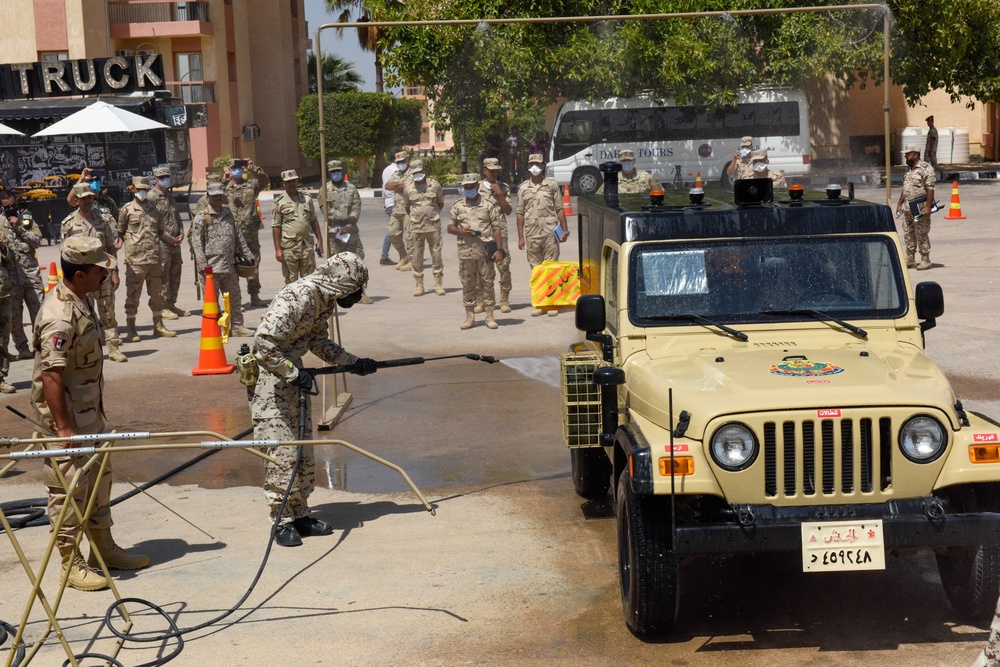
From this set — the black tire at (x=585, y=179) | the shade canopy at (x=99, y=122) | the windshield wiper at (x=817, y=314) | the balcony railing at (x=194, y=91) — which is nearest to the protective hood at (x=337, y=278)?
the windshield wiper at (x=817, y=314)

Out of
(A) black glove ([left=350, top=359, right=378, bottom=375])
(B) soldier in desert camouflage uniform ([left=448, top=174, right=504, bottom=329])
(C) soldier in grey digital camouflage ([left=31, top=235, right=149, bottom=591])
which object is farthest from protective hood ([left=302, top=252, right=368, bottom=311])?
(B) soldier in desert camouflage uniform ([left=448, top=174, right=504, bottom=329])

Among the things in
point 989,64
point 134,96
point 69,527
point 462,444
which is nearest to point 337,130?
point 134,96

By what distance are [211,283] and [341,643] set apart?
8.50 m

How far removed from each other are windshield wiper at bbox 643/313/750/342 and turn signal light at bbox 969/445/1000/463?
130 centimetres

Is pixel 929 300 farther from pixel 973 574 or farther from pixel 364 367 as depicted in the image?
pixel 364 367

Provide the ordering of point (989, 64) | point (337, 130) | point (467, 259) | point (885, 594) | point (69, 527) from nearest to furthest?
point (885, 594), point (69, 527), point (467, 259), point (989, 64), point (337, 130)

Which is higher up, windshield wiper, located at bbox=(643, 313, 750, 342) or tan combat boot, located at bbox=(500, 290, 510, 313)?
windshield wiper, located at bbox=(643, 313, 750, 342)

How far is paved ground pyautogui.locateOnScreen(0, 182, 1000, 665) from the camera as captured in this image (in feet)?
18.2

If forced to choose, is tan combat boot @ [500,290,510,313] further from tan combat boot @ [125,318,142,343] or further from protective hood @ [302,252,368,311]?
protective hood @ [302,252,368,311]

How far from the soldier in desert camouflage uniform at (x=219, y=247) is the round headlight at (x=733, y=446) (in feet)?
33.3

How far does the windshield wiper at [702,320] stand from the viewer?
624 cm

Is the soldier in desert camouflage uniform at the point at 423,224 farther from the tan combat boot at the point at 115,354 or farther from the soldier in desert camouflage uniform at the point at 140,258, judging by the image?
the tan combat boot at the point at 115,354

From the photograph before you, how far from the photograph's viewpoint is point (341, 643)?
5.69 meters

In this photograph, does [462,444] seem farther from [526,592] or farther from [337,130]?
[337,130]
